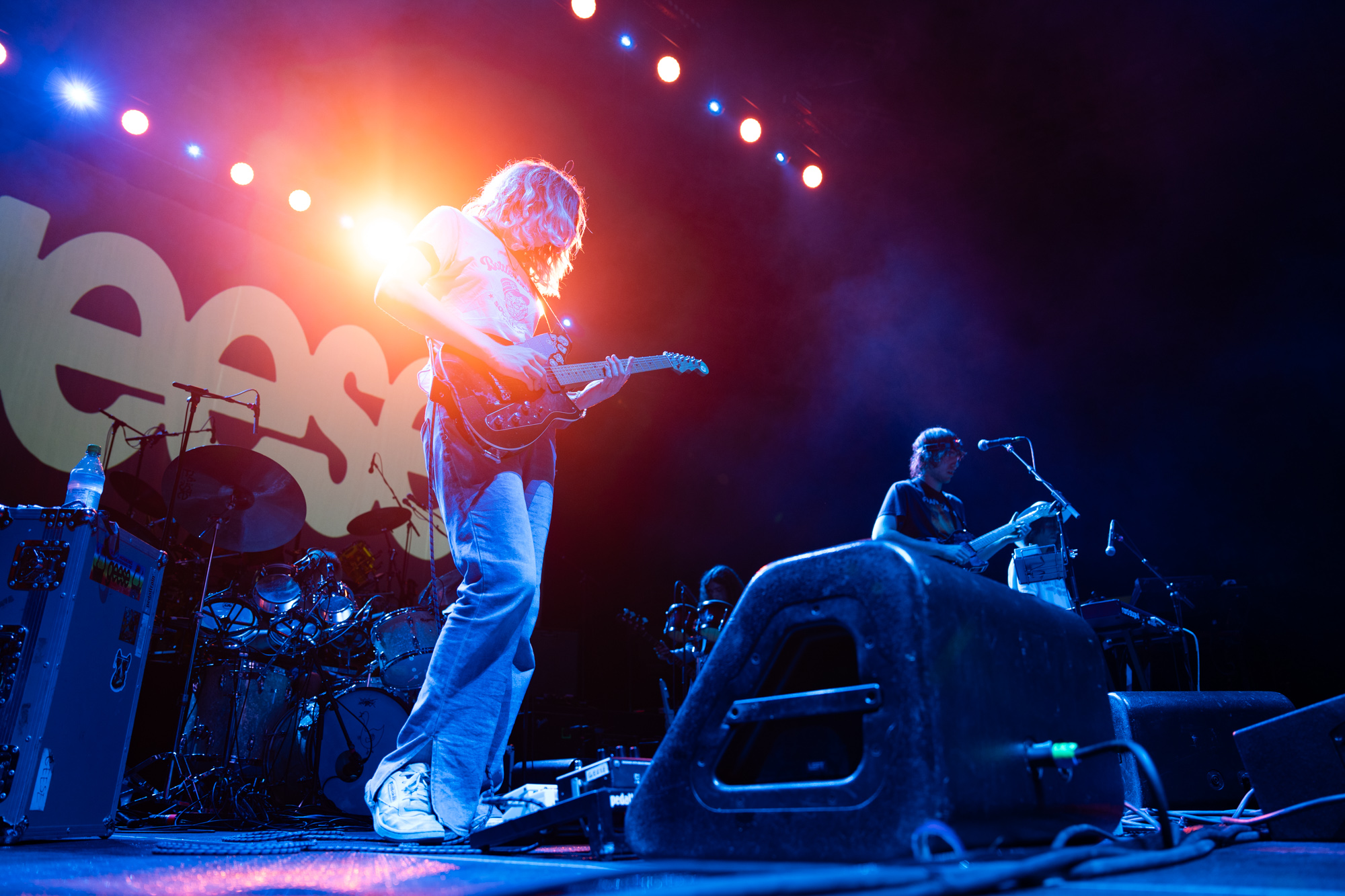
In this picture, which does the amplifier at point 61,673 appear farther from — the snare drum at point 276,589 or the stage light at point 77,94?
the stage light at point 77,94

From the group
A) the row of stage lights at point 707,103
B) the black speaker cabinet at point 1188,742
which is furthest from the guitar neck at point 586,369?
the row of stage lights at point 707,103

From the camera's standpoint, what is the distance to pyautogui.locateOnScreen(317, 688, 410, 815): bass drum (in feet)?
13.1

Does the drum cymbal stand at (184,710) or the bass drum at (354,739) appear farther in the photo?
the bass drum at (354,739)

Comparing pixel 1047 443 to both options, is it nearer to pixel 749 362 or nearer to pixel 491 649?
pixel 749 362

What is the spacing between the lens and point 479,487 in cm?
214

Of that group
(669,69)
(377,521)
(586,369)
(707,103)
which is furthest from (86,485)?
(707,103)

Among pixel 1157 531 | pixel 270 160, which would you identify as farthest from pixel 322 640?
pixel 1157 531

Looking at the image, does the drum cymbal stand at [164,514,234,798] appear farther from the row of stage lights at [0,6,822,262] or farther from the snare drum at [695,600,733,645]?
the snare drum at [695,600,733,645]

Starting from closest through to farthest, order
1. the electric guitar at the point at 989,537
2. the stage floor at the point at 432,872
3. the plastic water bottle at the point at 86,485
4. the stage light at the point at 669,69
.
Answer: the stage floor at the point at 432,872, the plastic water bottle at the point at 86,485, the electric guitar at the point at 989,537, the stage light at the point at 669,69

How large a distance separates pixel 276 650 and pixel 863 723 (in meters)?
4.08

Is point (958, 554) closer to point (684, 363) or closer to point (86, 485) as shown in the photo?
point (684, 363)

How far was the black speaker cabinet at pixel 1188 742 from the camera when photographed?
8.25 feet

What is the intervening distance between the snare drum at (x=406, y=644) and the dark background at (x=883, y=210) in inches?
97.1

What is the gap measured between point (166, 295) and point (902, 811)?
606cm
